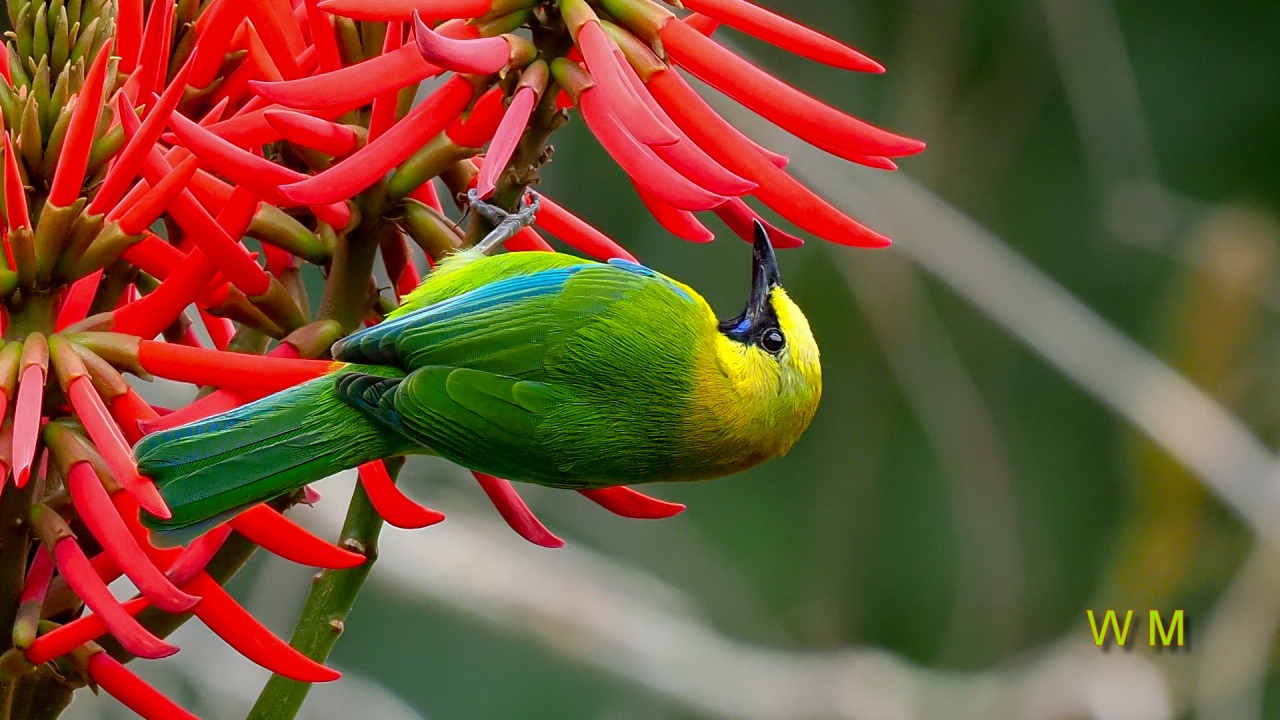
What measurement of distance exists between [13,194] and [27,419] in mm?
122

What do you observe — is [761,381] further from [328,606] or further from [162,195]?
[162,195]

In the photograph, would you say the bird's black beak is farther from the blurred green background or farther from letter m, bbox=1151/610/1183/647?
letter m, bbox=1151/610/1183/647

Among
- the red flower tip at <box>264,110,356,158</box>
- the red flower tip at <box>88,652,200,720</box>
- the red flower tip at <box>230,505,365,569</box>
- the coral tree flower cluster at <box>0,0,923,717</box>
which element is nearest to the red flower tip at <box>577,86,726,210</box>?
the coral tree flower cluster at <box>0,0,923,717</box>

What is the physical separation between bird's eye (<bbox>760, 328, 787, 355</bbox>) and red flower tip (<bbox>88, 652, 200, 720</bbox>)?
0.67 m

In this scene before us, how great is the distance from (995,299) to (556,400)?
101 inches

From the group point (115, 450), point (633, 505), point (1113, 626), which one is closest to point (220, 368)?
point (115, 450)

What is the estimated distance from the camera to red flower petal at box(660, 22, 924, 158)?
0.69 m

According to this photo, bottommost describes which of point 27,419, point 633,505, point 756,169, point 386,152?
point 27,419

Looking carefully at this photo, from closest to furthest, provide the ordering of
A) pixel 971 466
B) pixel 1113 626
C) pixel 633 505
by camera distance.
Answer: pixel 633 505 < pixel 1113 626 < pixel 971 466

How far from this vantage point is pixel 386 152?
0.67m

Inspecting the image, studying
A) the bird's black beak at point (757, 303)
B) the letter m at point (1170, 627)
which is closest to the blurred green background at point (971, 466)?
the letter m at point (1170, 627)

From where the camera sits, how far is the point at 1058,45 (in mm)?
3451

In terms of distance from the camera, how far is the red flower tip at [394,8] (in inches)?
26.3

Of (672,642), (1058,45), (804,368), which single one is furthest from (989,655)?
(804,368)
